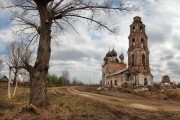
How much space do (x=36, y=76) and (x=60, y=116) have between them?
195 centimetres

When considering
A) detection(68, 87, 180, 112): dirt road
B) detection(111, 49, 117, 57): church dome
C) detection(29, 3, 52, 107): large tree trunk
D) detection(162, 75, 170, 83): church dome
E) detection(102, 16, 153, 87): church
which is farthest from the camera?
detection(111, 49, 117, 57): church dome

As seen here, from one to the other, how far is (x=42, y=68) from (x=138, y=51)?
48.4 metres

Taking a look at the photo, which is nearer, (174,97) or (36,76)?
(36,76)

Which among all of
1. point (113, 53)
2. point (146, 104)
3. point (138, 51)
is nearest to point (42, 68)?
point (146, 104)

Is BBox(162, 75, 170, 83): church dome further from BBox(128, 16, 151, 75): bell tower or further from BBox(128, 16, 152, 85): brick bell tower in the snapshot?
BBox(128, 16, 151, 75): bell tower

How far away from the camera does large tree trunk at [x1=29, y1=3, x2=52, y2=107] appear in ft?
32.1

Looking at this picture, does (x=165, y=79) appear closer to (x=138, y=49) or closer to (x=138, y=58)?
(x=138, y=58)

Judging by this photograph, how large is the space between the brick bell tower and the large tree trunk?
47.6m

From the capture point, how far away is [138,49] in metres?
56.7

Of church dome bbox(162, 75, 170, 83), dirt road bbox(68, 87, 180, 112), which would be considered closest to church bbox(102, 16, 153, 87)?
church dome bbox(162, 75, 170, 83)

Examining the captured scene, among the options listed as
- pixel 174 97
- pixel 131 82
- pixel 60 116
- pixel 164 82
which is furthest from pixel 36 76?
pixel 164 82

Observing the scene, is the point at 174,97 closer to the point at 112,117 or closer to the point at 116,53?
the point at 112,117

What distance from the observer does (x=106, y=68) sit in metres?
79.9

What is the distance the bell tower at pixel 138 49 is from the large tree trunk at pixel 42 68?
157 feet
